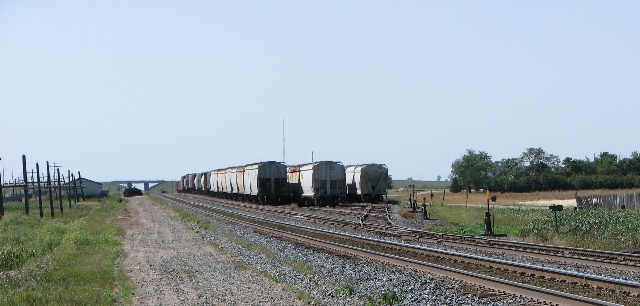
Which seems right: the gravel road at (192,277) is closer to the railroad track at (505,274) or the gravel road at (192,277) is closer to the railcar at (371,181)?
the railroad track at (505,274)

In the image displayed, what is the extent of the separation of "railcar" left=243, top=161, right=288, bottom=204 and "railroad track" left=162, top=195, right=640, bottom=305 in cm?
3318

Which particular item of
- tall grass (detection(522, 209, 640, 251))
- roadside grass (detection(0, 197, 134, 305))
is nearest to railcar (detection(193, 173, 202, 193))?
roadside grass (detection(0, 197, 134, 305))

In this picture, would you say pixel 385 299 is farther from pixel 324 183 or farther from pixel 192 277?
pixel 324 183

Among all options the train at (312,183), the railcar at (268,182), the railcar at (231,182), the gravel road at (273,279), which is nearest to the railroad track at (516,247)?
the gravel road at (273,279)

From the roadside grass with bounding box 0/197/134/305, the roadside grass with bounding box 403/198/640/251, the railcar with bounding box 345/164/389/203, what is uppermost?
the railcar with bounding box 345/164/389/203

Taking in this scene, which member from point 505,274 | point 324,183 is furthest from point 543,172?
point 505,274

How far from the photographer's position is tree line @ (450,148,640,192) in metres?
82.5

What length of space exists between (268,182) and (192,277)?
4185 cm

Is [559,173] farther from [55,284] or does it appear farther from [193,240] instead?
[55,284]

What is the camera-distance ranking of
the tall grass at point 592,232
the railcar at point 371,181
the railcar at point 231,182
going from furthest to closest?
the railcar at point 231,182, the railcar at point 371,181, the tall grass at point 592,232

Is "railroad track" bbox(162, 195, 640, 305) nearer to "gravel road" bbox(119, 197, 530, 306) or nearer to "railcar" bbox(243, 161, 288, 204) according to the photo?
"gravel road" bbox(119, 197, 530, 306)

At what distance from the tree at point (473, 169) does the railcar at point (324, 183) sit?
6252cm

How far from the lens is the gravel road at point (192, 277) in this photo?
573 inches

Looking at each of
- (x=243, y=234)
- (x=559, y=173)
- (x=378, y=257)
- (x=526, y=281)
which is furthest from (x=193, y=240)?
(x=559, y=173)
